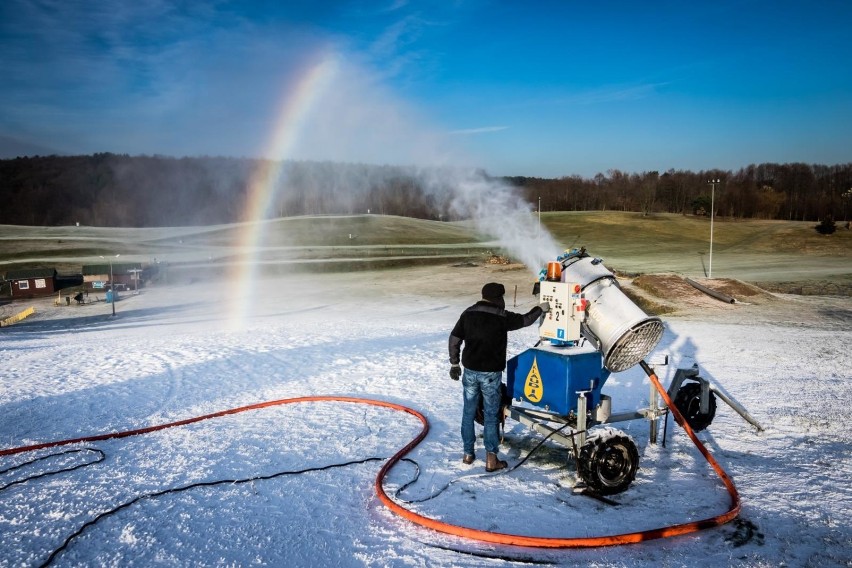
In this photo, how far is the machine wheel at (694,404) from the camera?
766 cm

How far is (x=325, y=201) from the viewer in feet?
450

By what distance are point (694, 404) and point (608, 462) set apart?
2713 mm

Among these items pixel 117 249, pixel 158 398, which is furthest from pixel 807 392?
pixel 117 249

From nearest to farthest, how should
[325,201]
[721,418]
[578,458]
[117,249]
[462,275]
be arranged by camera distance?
[578,458] < [721,418] < [462,275] < [117,249] < [325,201]

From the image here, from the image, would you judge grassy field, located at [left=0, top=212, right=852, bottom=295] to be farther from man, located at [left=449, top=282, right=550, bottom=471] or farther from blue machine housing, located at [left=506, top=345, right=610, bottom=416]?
man, located at [left=449, top=282, right=550, bottom=471]

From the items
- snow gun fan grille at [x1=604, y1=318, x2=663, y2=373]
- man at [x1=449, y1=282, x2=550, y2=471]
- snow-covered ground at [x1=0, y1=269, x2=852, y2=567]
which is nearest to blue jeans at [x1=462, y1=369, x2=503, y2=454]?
man at [x1=449, y1=282, x2=550, y2=471]

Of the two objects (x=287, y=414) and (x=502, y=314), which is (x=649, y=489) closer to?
(x=502, y=314)

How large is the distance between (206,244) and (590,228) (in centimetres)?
6147

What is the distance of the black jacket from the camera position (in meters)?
6.30

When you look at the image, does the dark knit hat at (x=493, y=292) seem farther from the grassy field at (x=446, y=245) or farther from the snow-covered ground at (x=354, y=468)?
the grassy field at (x=446, y=245)

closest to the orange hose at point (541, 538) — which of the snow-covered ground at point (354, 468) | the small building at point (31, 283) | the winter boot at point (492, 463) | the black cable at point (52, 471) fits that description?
the snow-covered ground at point (354, 468)

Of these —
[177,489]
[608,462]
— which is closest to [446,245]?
[608,462]

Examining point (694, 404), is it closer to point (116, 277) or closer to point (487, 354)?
point (487, 354)

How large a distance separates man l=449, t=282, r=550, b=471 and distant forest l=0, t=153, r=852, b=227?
296 ft
